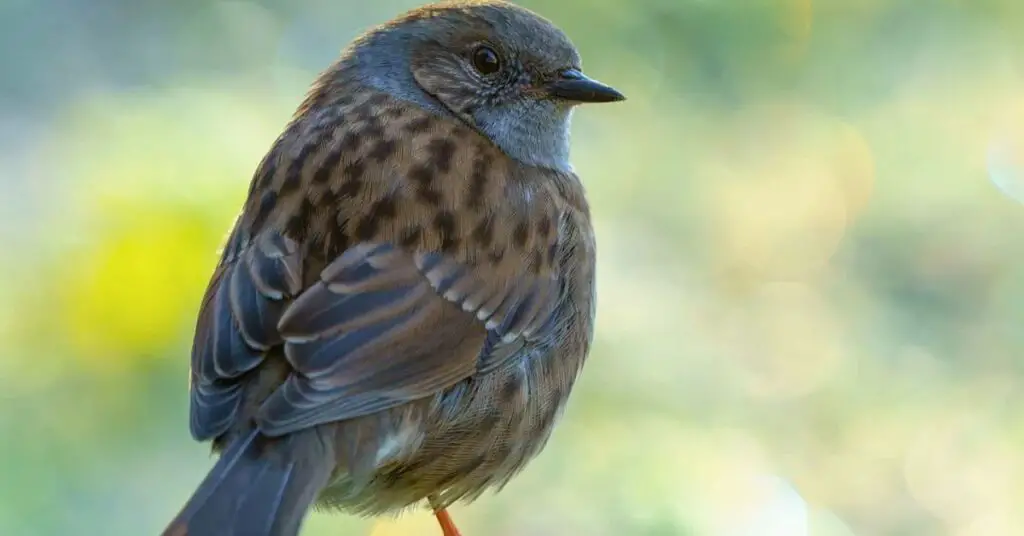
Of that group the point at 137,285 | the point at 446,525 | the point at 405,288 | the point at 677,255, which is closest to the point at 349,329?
the point at 405,288

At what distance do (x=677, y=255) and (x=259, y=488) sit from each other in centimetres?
234

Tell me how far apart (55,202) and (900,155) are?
7.86ft

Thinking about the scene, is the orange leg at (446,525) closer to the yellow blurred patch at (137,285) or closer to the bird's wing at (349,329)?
the bird's wing at (349,329)

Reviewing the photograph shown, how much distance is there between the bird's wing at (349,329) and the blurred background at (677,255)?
2.89ft

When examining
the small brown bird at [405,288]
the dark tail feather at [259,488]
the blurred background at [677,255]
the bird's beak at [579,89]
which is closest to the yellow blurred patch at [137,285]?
the blurred background at [677,255]

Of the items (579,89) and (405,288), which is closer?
(405,288)

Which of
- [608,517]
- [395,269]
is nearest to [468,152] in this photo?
[395,269]

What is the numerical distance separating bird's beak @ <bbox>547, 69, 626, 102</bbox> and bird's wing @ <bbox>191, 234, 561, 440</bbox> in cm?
42

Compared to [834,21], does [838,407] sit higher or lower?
lower

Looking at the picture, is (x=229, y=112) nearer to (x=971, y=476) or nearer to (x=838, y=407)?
(x=838, y=407)

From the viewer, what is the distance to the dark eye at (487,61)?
2756mm

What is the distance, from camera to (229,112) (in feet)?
12.7

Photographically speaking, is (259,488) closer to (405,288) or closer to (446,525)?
(405,288)

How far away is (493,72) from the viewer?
2.76 meters
